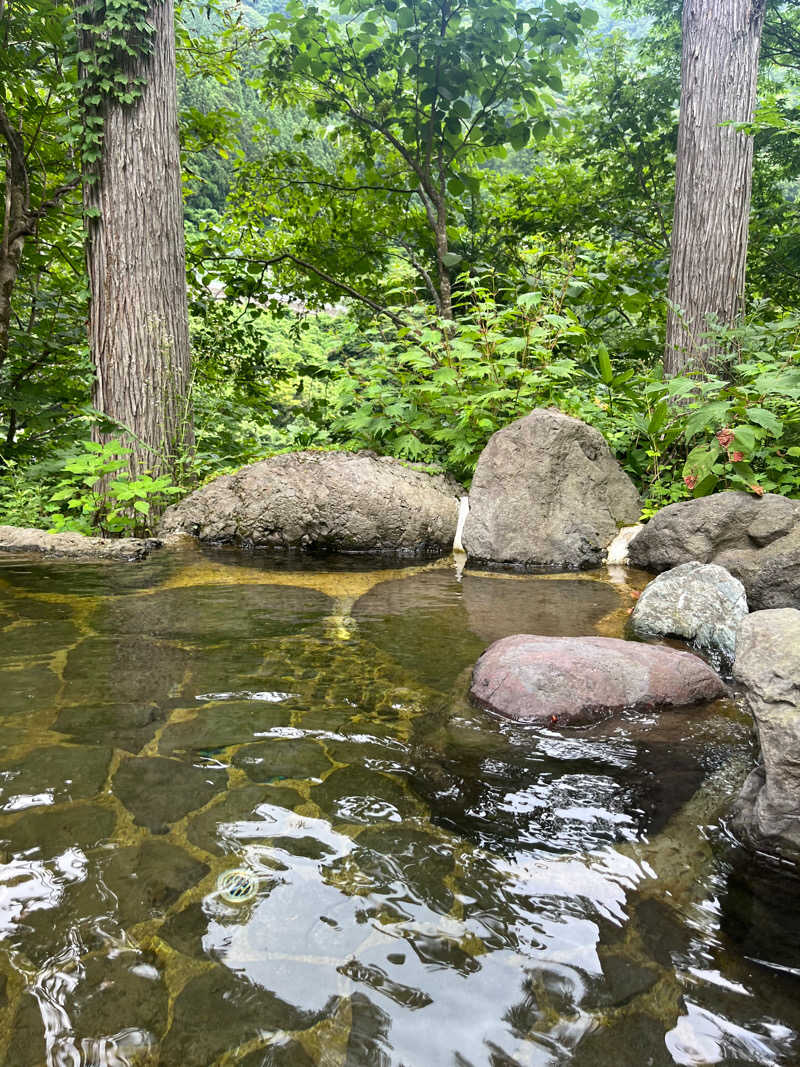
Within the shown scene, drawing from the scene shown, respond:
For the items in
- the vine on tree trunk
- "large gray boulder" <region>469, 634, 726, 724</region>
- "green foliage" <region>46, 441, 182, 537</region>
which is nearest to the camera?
"large gray boulder" <region>469, 634, 726, 724</region>

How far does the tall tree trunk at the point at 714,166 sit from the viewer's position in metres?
6.18

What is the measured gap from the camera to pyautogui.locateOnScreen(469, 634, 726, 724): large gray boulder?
7.77 feet

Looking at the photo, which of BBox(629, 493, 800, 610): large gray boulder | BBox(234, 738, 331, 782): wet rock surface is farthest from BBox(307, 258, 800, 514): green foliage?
BBox(234, 738, 331, 782): wet rock surface

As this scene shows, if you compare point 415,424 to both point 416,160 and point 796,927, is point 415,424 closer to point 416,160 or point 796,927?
point 416,160

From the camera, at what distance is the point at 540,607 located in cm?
374

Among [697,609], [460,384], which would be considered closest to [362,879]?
[697,609]

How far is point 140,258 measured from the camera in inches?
220

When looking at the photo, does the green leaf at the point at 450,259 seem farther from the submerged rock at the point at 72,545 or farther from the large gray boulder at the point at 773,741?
the large gray boulder at the point at 773,741

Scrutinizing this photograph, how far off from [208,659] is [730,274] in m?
5.80

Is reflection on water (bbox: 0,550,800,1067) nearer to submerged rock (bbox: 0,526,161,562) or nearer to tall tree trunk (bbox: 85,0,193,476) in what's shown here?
submerged rock (bbox: 0,526,161,562)

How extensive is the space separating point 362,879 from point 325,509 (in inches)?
147

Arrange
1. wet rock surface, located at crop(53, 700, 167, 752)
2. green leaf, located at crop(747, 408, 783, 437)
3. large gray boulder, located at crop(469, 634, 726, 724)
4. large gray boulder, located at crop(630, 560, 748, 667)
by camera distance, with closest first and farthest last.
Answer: wet rock surface, located at crop(53, 700, 167, 752), large gray boulder, located at crop(469, 634, 726, 724), large gray boulder, located at crop(630, 560, 748, 667), green leaf, located at crop(747, 408, 783, 437)

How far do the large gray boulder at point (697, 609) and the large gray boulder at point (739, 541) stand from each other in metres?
0.47

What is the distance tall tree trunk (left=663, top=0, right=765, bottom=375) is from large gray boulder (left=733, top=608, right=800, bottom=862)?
4.94 metres
